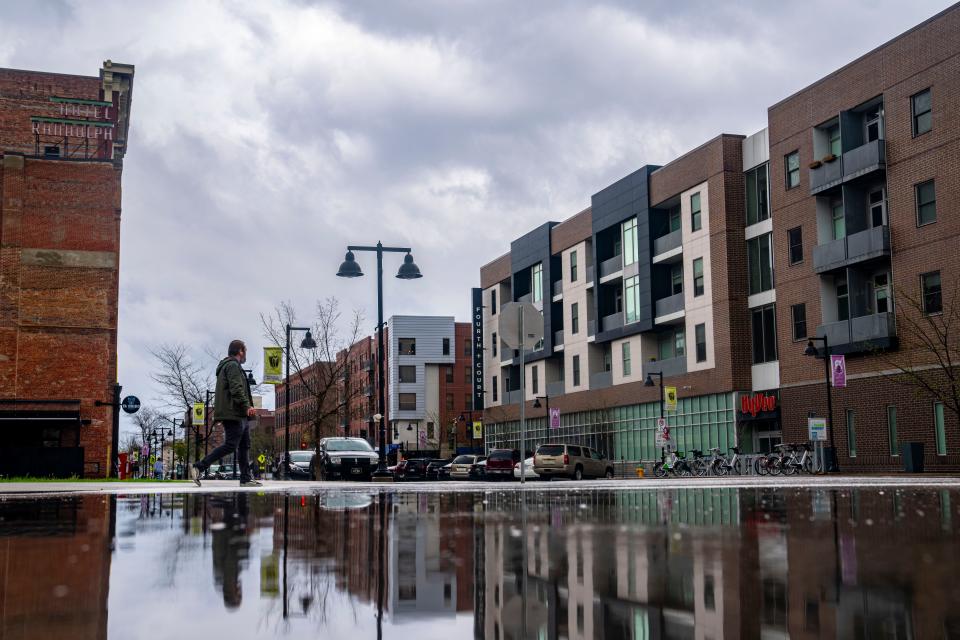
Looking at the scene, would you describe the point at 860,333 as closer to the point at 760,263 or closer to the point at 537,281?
the point at 760,263

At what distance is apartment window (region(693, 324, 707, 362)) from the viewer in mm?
55656

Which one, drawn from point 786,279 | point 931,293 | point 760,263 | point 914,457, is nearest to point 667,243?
point 760,263

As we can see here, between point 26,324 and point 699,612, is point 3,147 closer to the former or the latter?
point 26,324

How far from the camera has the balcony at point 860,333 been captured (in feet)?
139

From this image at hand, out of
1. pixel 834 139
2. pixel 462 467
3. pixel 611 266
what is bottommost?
pixel 462 467

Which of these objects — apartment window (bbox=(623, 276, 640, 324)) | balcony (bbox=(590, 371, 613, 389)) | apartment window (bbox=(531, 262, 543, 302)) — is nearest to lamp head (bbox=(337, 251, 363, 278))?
apartment window (bbox=(623, 276, 640, 324))

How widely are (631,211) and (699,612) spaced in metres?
60.8

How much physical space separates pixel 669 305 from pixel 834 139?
15239 millimetres

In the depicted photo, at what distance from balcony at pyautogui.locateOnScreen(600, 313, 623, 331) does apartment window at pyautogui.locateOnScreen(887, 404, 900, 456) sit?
23.6 meters

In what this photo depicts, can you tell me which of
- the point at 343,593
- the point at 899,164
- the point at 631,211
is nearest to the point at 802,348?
the point at 899,164

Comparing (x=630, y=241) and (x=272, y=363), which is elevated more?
(x=630, y=241)

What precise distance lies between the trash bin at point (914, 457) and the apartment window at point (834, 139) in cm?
1459

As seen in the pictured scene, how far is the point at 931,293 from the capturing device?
134 feet

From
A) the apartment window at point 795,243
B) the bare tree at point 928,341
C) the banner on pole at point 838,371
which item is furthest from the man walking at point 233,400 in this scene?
the apartment window at point 795,243
